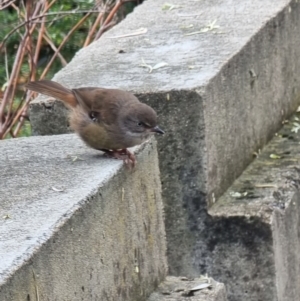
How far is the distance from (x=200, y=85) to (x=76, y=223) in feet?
4.68

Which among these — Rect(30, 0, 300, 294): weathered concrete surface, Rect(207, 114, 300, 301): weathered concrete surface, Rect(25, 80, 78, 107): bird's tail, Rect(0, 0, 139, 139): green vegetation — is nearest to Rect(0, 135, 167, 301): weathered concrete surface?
Rect(25, 80, 78, 107): bird's tail

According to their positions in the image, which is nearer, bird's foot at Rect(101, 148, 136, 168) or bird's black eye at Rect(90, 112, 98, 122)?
bird's foot at Rect(101, 148, 136, 168)

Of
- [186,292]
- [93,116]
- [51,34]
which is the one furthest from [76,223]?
[51,34]

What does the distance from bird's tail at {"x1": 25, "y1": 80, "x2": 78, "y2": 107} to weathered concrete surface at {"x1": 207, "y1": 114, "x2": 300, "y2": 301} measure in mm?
881

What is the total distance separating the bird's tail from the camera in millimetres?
4406

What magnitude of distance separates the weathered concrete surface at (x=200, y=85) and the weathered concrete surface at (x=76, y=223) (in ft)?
1.25

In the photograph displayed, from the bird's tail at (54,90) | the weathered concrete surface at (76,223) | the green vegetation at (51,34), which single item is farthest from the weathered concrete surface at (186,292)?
the green vegetation at (51,34)

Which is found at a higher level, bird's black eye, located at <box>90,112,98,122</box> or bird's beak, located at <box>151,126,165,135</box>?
bird's black eye, located at <box>90,112,98,122</box>

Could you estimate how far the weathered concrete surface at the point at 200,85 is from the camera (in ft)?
15.0

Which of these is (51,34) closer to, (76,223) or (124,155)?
(124,155)

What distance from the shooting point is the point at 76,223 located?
3.29 meters

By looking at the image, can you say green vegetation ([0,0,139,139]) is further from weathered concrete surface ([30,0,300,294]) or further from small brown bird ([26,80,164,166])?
small brown bird ([26,80,164,166])

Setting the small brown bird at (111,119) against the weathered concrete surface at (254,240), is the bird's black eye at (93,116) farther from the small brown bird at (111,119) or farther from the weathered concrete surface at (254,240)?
the weathered concrete surface at (254,240)

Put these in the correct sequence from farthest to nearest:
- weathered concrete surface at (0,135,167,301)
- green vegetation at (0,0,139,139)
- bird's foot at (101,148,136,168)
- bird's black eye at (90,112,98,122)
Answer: green vegetation at (0,0,139,139)
bird's black eye at (90,112,98,122)
bird's foot at (101,148,136,168)
weathered concrete surface at (0,135,167,301)
